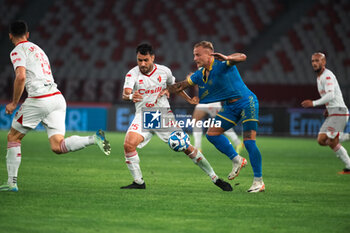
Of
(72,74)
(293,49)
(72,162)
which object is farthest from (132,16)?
(72,162)

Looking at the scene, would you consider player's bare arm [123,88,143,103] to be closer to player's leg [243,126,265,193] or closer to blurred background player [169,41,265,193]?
blurred background player [169,41,265,193]

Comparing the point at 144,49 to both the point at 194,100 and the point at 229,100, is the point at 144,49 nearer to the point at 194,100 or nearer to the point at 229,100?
the point at 194,100

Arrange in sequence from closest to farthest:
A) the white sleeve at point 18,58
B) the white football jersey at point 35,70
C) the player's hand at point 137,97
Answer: the white sleeve at point 18,58 < the white football jersey at point 35,70 < the player's hand at point 137,97

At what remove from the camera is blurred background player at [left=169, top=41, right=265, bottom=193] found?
7.57m

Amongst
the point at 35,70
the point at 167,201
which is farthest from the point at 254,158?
the point at 35,70

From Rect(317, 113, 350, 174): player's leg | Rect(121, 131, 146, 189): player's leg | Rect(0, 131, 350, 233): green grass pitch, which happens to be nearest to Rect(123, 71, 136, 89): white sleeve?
Rect(121, 131, 146, 189): player's leg

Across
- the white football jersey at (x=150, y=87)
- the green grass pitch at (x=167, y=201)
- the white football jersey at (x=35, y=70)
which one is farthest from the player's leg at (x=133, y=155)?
the white football jersey at (x=35, y=70)

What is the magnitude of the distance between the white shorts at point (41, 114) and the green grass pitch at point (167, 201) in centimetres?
77

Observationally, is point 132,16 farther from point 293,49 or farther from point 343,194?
point 343,194

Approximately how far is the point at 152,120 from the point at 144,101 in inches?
13.6

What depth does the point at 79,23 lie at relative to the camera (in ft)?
92.6

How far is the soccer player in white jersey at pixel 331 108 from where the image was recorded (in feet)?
35.1

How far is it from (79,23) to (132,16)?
2.54 m

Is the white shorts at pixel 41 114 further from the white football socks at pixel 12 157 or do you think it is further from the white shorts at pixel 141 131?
the white shorts at pixel 141 131
